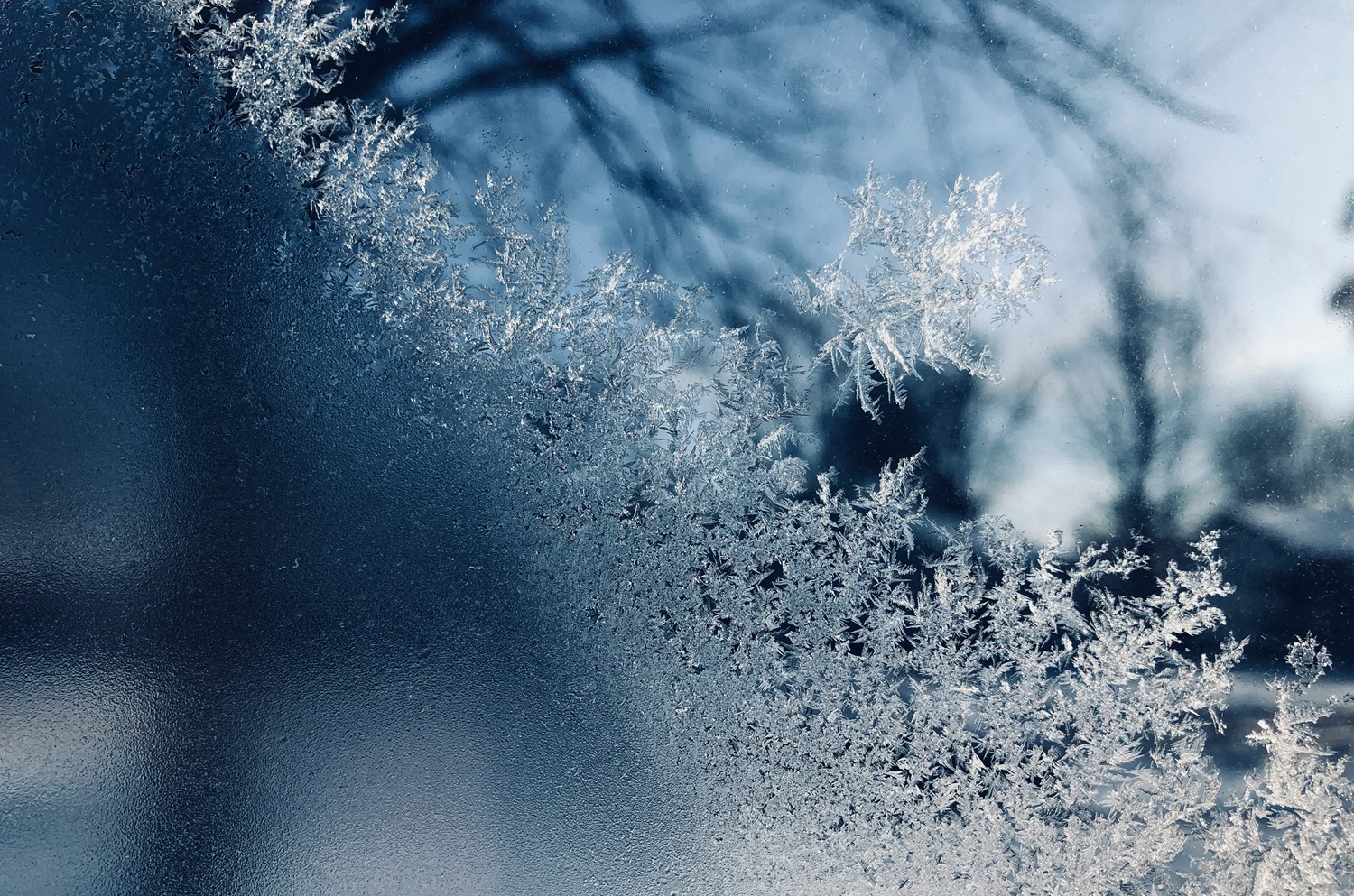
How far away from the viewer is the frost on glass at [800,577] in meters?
1.27

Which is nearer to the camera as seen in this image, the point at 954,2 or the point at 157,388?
the point at 157,388

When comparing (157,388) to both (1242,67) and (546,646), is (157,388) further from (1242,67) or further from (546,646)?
(1242,67)

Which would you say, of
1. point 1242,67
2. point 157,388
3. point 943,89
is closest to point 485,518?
point 157,388

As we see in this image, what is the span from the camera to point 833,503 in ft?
4.30

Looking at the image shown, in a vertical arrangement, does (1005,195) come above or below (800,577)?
above

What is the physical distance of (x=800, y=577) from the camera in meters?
1.28

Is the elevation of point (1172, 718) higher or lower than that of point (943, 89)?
lower

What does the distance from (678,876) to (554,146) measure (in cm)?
158

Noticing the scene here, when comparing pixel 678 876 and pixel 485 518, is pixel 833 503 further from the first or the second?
pixel 678 876

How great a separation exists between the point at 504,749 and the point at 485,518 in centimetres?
49

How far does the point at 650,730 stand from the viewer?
130 cm

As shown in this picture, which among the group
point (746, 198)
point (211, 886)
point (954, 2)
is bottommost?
point (211, 886)

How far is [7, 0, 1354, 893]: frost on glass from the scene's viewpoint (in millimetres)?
1266

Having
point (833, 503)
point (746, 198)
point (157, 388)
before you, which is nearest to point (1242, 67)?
point (746, 198)
